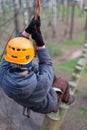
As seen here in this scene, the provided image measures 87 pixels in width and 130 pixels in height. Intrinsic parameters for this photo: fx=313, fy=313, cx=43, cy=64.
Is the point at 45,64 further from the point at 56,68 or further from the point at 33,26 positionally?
the point at 56,68

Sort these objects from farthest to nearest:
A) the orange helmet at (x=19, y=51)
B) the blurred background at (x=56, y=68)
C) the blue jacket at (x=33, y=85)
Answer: the blurred background at (x=56, y=68) < the blue jacket at (x=33, y=85) < the orange helmet at (x=19, y=51)

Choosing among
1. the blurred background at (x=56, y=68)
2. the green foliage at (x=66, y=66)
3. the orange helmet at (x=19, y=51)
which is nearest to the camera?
the orange helmet at (x=19, y=51)

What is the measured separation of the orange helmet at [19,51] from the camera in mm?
2809

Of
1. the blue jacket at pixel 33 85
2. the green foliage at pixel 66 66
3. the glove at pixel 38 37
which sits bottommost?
the green foliage at pixel 66 66

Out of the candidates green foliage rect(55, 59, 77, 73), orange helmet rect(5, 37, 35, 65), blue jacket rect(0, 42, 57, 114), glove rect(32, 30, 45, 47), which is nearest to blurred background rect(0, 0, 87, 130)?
green foliage rect(55, 59, 77, 73)

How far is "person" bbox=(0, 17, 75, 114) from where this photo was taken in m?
2.85

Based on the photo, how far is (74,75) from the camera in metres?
4.96

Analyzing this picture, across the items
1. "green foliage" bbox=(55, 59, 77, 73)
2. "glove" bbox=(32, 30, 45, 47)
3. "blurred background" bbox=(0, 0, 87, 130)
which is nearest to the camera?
"glove" bbox=(32, 30, 45, 47)

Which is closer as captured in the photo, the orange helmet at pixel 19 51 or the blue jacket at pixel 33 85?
the orange helmet at pixel 19 51

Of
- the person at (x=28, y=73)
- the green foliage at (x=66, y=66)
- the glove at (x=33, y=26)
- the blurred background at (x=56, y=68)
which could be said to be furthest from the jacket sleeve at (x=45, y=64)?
the green foliage at (x=66, y=66)

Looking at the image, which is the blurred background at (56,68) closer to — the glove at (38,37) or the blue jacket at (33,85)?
the glove at (38,37)

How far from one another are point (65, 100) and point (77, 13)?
27128 mm

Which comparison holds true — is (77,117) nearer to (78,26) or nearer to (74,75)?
(74,75)

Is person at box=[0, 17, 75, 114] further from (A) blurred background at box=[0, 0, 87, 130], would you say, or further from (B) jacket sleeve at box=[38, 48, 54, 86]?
(A) blurred background at box=[0, 0, 87, 130]
